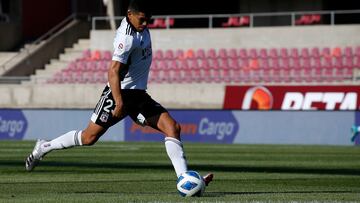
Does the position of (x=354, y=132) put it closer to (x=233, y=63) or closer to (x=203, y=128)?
(x=203, y=128)

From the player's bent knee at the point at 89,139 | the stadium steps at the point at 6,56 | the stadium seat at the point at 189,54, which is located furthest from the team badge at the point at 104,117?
the stadium steps at the point at 6,56

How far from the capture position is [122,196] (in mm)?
11258

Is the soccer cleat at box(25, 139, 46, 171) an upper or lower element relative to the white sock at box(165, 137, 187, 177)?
lower

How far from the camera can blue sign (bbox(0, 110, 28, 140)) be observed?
3083 cm

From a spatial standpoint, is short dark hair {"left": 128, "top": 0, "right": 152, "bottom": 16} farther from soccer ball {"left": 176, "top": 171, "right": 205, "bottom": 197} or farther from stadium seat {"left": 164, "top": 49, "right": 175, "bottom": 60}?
stadium seat {"left": 164, "top": 49, "right": 175, "bottom": 60}

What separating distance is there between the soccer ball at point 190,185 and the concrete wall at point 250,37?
25976mm

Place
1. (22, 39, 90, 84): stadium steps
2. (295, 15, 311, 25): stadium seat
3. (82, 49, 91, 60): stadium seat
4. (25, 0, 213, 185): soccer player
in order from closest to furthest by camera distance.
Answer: (25, 0, 213, 185): soccer player, (295, 15, 311, 25): stadium seat, (82, 49, 91, 60): stadium seat, (22, 39, 90, 84): stadium steps

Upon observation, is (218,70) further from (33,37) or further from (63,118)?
(33,37)

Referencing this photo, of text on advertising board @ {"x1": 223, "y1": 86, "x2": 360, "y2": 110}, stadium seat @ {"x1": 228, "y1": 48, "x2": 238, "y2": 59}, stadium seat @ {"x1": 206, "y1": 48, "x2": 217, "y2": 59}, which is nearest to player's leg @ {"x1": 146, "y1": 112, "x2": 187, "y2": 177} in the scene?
text on advertising board @ {"x1": 223, "y1": 86, "x2": 360, "y2": 110}

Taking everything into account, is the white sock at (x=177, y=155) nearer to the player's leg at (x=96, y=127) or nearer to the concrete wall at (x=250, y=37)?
the player's leg at (x=96, y=127)

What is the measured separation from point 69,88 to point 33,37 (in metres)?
7.97

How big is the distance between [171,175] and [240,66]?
2186 cm

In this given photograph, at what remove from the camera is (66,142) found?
12.8 meters

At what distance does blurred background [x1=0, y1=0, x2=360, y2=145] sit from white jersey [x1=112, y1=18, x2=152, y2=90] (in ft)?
53.9
